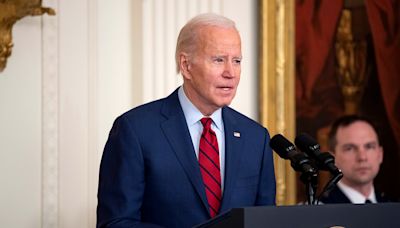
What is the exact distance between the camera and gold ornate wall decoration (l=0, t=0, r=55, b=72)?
4.17 m

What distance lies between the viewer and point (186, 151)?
345 centimetres

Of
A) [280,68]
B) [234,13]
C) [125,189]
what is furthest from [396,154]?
[125,189]

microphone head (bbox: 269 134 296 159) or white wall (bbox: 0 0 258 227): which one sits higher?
white wall (bbox: 0 0 258 227)

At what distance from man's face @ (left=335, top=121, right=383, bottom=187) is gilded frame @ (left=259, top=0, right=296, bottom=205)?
29cm

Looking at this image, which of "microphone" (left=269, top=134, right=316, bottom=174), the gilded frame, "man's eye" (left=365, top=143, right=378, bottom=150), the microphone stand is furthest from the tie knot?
"man's eye" (left=365, top=143, right=378, bottom=150)

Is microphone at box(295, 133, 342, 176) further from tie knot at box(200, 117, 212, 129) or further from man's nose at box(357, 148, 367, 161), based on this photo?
man's nose at box(357, 148, 367, 161)

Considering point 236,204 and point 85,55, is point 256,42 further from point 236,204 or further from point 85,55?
point 236,204

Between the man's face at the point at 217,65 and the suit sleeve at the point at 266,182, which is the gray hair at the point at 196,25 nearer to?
the man's face at the point at 217,65

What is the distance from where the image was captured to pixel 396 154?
552cm

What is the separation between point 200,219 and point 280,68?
6.29 feet

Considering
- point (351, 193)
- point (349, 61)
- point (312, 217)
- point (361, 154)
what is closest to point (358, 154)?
point (361, 154)

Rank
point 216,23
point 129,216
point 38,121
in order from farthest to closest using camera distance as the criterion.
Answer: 1. point 38,121
2. point 216,23
3. point 129,216

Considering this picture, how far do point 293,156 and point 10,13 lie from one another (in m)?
1.78

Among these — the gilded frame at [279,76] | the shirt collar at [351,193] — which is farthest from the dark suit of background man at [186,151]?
the shirt collar at [351,193]
